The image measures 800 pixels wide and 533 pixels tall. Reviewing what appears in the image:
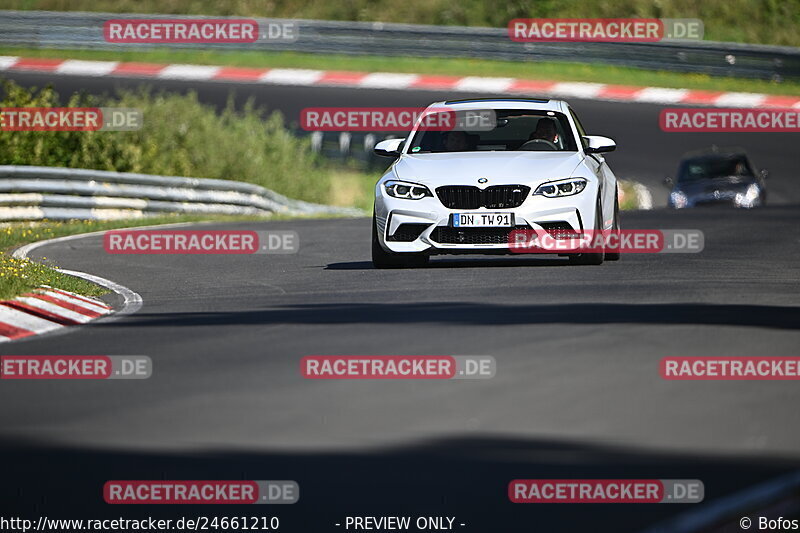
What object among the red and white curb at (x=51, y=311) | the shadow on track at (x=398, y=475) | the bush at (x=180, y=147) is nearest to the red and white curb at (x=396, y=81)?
the bush at (x=180, y=147)

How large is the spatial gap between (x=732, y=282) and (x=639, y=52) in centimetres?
2572

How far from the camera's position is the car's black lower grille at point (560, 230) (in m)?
13.2

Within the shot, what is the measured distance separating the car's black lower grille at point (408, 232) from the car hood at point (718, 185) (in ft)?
54.4

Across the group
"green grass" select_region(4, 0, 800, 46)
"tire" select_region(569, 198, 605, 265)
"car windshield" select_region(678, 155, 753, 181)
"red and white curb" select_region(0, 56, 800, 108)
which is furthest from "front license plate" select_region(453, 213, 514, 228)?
"green grass" select_region(4, 0, 800, 46)

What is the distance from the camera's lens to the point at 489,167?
13.4 meters

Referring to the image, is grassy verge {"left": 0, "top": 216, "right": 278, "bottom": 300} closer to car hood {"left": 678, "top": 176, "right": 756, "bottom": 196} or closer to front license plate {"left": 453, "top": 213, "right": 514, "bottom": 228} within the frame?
front license plate {"left": 453, "top": 213, "right": 514, "bottom": 228}

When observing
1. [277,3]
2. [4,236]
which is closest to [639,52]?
[277,3]

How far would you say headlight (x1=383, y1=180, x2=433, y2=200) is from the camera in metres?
13.3

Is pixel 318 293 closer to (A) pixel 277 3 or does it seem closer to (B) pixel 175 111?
(B) pixel 175 111

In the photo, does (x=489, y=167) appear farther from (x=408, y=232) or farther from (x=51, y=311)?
(x=51, y=311)

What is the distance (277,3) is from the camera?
150 ft

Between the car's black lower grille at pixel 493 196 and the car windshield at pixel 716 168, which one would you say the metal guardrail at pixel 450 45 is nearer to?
the car windshield at pixel 716 168

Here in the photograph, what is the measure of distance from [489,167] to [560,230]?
2.66 feet

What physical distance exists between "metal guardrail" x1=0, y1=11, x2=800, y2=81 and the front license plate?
81.2ft
